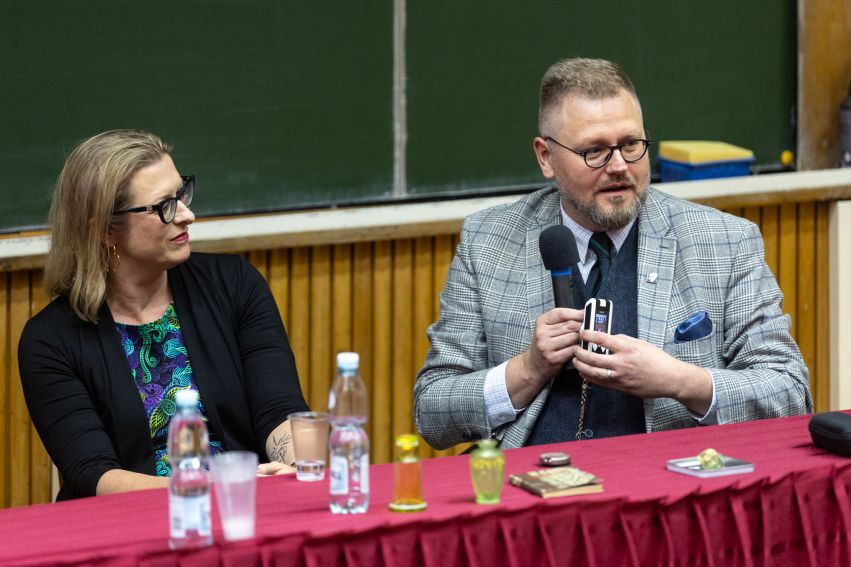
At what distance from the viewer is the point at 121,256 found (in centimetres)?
303

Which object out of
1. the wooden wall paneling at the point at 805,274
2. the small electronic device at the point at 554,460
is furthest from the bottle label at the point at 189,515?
the wooden wall paneling at the point at 805,274

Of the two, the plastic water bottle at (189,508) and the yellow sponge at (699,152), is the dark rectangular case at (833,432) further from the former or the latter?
the yellow sponge at (699,152)

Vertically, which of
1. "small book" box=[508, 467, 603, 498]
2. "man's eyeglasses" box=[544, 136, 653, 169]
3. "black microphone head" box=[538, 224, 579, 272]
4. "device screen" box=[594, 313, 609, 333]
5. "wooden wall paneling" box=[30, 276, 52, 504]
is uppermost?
"man's eyeglasses" box=[544, 136, 653, 169]

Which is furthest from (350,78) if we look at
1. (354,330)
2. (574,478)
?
(574,478)

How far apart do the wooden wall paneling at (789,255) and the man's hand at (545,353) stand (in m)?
2.07

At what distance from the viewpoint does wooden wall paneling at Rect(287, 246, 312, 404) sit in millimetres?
4047

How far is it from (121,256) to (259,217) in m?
0.94

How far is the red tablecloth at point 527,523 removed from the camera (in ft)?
6.56

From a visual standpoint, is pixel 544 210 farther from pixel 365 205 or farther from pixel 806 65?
pixel 806 65

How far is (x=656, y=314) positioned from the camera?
2961 millimetres

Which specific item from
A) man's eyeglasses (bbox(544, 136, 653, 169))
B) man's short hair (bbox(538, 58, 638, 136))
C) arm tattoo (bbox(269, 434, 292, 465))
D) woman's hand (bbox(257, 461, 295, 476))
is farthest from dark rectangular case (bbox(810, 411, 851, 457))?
arm tattoo (bbox(269, 434, 292, 465))

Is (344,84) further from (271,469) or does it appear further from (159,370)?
(271,469)

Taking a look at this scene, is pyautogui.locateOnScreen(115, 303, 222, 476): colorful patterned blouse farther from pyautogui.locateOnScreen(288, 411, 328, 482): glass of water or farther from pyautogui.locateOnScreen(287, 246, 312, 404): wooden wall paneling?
pyautogui.locateOnScreen(287, 246, 312, 404): wooden wall paneling

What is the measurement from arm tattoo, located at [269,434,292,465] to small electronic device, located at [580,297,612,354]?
72 cm
